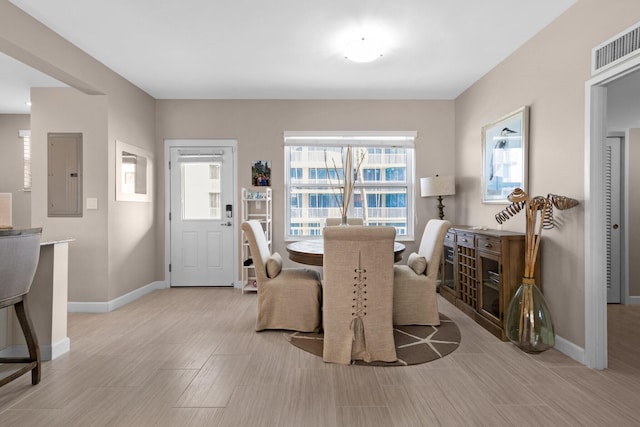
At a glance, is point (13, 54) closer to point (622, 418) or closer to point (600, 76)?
point (600, 76)

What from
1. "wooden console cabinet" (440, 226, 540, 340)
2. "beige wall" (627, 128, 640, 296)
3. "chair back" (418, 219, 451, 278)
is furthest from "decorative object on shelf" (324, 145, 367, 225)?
"beige wall" (627, 128, 640, 296)

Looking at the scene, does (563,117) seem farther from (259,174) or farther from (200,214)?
(200,214)

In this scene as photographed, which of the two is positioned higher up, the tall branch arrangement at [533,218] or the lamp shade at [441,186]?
the lamp shade at [441,186]

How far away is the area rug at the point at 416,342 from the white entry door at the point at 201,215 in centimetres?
232

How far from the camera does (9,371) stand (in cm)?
238

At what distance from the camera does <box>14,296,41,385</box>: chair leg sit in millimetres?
2203

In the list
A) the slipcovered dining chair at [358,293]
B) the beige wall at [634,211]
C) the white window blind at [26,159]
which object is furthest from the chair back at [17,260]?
the beige wall at [634,211]

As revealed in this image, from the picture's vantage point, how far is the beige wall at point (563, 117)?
2520 mm

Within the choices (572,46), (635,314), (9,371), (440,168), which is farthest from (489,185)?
(9,371)

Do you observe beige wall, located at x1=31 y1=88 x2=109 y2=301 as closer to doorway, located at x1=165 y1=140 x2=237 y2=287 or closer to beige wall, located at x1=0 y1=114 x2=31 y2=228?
doorway, located at x1=165 y1=140 x2=237 y2=287

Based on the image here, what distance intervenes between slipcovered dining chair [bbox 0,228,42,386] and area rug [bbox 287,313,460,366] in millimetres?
1745

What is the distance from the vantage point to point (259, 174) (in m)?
4.96

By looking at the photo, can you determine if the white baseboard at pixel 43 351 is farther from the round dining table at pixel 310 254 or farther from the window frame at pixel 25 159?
the window frame at pixel 25 159

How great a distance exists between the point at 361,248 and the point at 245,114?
3.30 m
